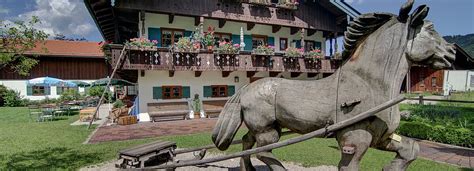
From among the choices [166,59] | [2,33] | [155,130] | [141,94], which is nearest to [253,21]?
[166,59]

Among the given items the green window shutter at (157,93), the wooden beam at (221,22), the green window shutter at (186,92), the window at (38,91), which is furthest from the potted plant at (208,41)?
the window at (38,91)

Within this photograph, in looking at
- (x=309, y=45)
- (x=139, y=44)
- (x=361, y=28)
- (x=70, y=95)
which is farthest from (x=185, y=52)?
(x=70, y=95)

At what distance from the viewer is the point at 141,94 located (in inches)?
606

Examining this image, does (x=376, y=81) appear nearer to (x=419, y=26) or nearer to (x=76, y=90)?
(x=419, y=26)

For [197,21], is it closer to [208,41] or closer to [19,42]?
[208,41]

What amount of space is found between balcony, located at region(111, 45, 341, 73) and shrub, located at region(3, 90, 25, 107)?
70.1 ft

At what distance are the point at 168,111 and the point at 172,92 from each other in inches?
→ 47.7

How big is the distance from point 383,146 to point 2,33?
6.79m

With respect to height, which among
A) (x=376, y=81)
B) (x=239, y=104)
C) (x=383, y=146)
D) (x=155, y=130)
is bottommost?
(x=155, y=130)

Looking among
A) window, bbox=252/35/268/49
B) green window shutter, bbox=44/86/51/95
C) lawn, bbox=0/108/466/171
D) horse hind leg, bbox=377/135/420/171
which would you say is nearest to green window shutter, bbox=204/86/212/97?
window, bbox=252/35/268/49

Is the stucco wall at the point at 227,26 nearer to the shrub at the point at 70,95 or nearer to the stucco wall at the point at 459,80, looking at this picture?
the shrub at the point at 70,95

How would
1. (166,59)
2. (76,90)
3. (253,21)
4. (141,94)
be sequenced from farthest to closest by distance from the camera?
1. (76,90)
2. (253,21)
3. (141,94)
4. (166,59)

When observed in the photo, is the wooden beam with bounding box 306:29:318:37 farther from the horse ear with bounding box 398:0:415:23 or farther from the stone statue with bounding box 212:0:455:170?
the horse ear with bounding box 398:0:415:23

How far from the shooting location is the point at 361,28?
2.95 m
